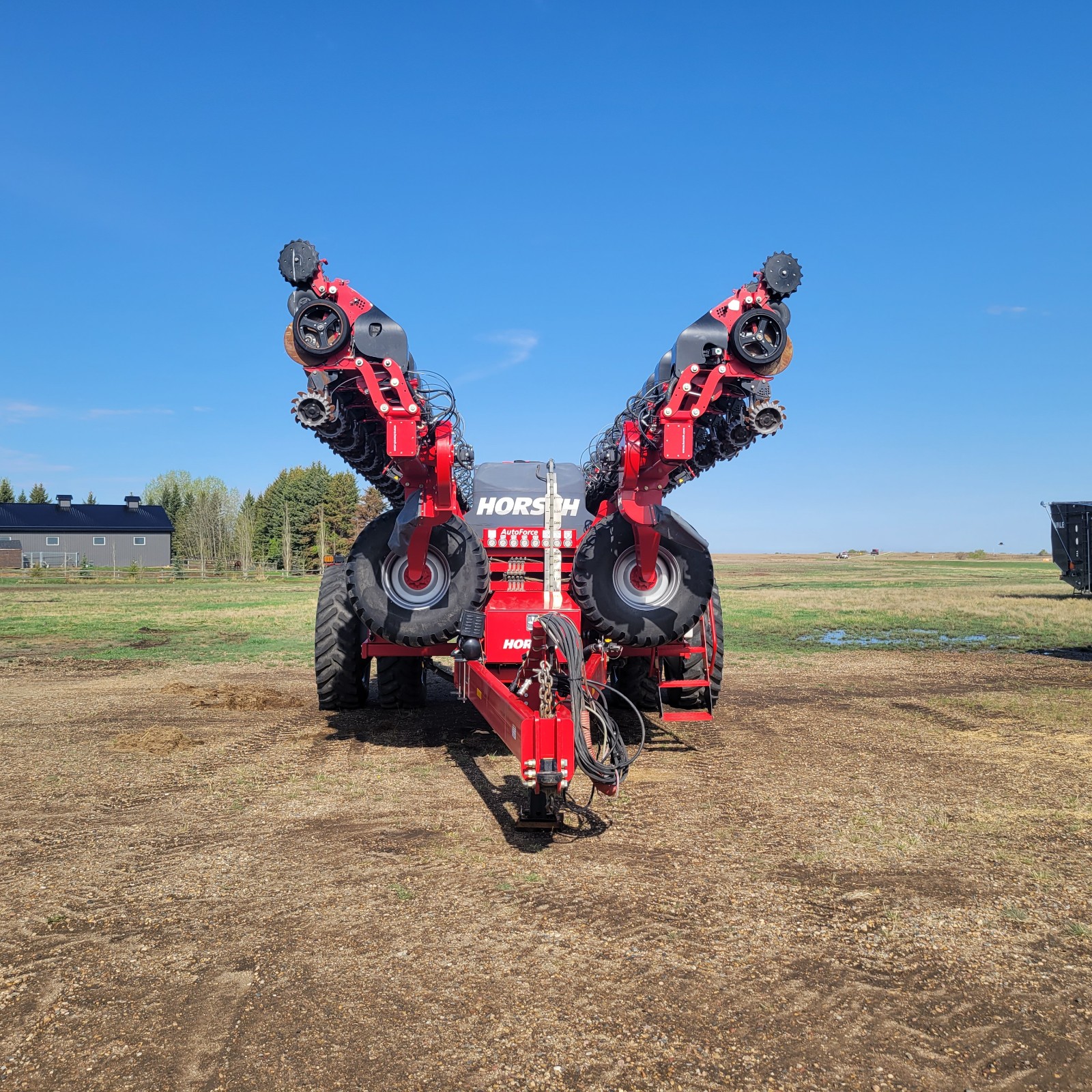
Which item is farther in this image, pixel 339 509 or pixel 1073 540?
pixel 339 509

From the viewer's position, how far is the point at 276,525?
79.2 m

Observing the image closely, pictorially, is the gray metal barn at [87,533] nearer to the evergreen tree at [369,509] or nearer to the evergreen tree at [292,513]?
the evergreen tree at [292,513]

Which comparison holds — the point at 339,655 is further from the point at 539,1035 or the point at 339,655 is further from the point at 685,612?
the point at 539,1035

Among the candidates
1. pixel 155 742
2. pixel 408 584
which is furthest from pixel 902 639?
pixel 155 742

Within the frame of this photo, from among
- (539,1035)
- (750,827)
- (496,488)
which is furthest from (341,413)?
(539,1035)

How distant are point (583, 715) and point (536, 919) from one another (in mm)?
1402

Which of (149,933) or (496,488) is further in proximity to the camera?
(496,488)

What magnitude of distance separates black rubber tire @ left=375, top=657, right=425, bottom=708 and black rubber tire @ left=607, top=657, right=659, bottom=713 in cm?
243

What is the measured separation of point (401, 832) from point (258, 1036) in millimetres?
2717

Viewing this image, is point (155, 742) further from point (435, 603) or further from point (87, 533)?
point (87, 533)

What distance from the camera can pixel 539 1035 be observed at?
3668 millimetres

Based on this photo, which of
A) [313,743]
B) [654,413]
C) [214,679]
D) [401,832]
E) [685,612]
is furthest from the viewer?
[214,679]

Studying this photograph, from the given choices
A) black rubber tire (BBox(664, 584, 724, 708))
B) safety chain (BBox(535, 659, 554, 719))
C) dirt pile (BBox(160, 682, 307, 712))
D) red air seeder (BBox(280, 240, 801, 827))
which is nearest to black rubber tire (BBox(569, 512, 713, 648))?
red air seeder (BBox(280, 240, 801, 827))

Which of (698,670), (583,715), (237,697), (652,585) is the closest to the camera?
(583,715)
